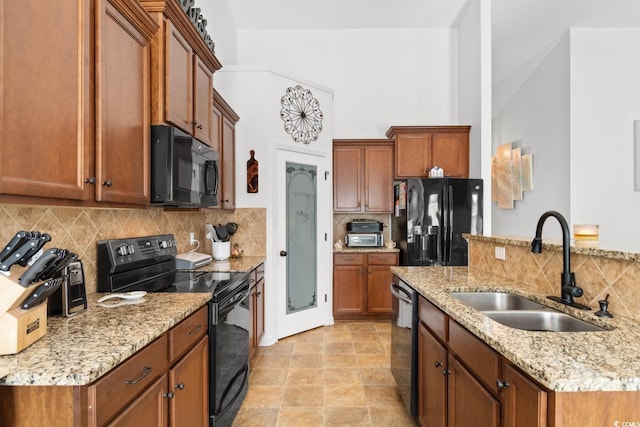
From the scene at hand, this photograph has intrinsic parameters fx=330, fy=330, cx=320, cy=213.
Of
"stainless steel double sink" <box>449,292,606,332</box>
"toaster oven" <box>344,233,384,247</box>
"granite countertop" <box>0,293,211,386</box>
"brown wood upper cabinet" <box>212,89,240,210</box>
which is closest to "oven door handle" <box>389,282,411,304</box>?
"stainless steel double sink" <box>449,292,606,332</box>

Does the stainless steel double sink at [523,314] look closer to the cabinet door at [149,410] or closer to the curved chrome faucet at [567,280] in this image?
the curved chrome faucet at [567,280]

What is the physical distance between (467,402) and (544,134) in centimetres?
487

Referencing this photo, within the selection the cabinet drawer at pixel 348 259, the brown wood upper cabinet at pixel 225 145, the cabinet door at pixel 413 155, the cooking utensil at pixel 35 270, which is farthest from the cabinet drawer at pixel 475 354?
the cabinet door at pixel 413 155

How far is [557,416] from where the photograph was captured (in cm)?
85

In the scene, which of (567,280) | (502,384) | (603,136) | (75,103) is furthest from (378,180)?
(75,103)

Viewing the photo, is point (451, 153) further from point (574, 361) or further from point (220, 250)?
point (574, 361)

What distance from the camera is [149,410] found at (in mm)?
1200

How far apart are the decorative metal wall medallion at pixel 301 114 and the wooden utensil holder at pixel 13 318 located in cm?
303

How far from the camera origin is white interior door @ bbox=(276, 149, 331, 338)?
3.68 metres

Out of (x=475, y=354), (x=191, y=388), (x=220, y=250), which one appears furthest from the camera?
(x=220, y=250)

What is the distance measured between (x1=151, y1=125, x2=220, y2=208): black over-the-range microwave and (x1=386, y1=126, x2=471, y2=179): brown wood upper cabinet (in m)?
2.89

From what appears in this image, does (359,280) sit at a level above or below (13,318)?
below

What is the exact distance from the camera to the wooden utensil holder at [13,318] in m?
0.95

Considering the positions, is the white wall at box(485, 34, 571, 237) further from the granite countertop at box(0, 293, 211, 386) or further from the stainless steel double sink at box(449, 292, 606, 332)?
the granite countertop at box(0, 293, 211, 386)
